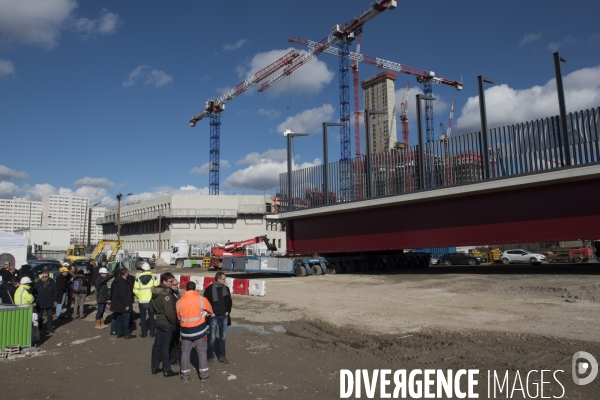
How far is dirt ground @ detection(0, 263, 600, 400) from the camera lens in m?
7.04

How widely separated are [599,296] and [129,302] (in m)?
15.8

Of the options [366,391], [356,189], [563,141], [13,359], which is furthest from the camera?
[356,189]

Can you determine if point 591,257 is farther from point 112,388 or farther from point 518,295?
point 112,388

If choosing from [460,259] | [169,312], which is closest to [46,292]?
[169,312]

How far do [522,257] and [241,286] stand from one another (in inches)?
1117

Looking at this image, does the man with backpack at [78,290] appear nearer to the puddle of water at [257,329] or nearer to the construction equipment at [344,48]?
the puddle of water at [257,329]

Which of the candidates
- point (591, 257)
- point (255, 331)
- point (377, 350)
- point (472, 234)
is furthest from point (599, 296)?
point (591, 257)

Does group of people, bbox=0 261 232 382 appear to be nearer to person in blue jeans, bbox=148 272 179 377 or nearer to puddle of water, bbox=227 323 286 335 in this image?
person in blue jeans, bbox=148 272 179 377

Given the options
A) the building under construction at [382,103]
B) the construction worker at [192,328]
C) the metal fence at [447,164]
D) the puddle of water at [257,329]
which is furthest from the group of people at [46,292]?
the building under construction at [382,103]

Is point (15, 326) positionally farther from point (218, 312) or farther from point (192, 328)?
point (192, 328)

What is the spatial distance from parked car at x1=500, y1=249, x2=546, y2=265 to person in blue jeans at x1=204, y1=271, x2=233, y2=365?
35597mm

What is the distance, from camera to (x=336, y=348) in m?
9.53

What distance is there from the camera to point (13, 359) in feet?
29.7

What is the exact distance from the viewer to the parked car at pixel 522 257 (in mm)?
37591
